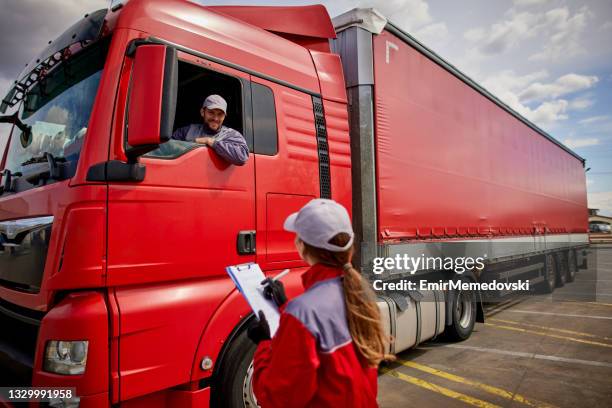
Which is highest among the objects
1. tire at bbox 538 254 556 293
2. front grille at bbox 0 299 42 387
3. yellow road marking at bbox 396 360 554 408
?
front grille at bbox 0 299 42 387

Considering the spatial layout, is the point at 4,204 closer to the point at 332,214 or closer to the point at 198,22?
the point at 198,22

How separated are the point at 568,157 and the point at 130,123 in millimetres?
13480

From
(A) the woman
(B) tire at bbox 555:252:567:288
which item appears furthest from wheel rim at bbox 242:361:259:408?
(B) tire at bbox 555:252:567:288

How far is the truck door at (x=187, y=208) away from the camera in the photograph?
2.21 m

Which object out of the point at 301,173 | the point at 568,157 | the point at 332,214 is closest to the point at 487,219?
the point at 301,173

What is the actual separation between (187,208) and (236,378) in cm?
112

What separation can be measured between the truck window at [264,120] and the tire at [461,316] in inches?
151

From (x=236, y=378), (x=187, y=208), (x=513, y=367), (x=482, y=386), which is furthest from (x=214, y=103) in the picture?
(x=513, y=367)

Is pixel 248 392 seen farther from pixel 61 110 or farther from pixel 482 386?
pixel 482 386

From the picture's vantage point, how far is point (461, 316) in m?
5.97

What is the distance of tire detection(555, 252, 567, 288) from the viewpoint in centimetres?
1072

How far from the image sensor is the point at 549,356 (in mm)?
5156

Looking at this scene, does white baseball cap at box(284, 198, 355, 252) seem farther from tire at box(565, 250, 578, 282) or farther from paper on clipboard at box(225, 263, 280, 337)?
tire at box(565, 250, 578, 282)

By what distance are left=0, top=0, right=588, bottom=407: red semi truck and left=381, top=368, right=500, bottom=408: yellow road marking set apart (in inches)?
14.1
